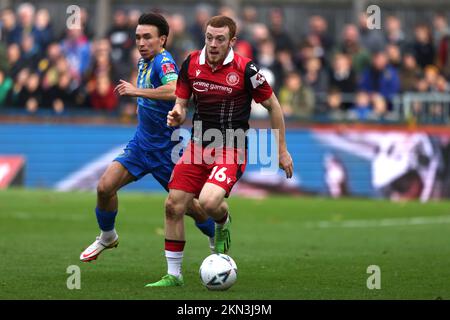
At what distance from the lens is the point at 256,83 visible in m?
10.4

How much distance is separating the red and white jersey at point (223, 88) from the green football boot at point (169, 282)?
57.6 inches

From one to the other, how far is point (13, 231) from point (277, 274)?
5852 mm

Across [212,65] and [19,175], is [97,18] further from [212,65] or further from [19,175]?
[212,65]

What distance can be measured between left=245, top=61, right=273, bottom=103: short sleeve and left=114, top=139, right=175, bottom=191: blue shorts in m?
1.47

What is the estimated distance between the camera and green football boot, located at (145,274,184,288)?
32.7ft

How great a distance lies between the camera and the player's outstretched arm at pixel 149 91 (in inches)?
410

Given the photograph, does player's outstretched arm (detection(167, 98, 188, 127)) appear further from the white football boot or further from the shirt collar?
the white football boot

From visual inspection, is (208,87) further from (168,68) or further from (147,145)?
(147,145)

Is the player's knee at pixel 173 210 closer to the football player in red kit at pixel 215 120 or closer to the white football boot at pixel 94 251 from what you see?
the football player in red kit at pixel 215 120

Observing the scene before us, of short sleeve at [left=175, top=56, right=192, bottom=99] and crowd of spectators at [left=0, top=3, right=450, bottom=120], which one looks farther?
crowd of spectators at [left=0, top=3, right=450, bottom=120]

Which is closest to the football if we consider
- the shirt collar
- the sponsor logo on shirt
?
the sponsor logo on shirt

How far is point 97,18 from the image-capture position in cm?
2745

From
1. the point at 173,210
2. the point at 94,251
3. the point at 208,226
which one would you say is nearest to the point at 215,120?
the point at 173,210
